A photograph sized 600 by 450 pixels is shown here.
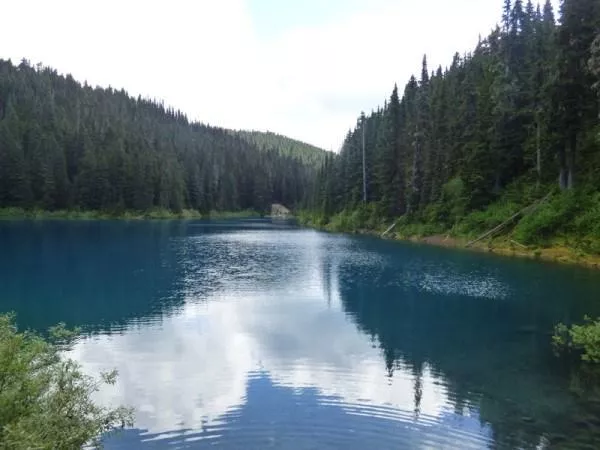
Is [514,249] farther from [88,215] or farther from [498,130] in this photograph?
→ [88,215]

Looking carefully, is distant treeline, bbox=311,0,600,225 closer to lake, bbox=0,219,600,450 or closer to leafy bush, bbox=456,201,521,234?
leafy bush, bbox=456,201,521,234

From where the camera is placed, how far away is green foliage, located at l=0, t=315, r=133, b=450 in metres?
7.07

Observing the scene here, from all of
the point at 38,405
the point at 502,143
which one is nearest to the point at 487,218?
the point at 502,143

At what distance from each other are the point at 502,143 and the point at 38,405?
56399 millimetres

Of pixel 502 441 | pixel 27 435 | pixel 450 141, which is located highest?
pixel 450 141

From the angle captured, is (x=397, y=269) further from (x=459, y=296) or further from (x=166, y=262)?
(x=166, y=262)

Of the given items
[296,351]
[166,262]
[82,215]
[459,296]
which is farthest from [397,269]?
[82,215]

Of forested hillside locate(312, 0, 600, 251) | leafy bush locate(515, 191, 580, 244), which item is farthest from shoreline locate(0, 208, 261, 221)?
leafy bush locate(515, 191, 580, 244)

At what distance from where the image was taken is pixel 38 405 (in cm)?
838

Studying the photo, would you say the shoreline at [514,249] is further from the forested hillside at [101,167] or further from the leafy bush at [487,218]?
the forested hillside at [101,167]

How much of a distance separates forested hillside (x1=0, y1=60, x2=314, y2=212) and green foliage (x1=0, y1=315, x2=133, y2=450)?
118355 millimetres

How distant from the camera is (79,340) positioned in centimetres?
2027

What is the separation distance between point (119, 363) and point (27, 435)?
1144cm

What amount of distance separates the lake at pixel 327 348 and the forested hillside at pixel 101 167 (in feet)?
273
